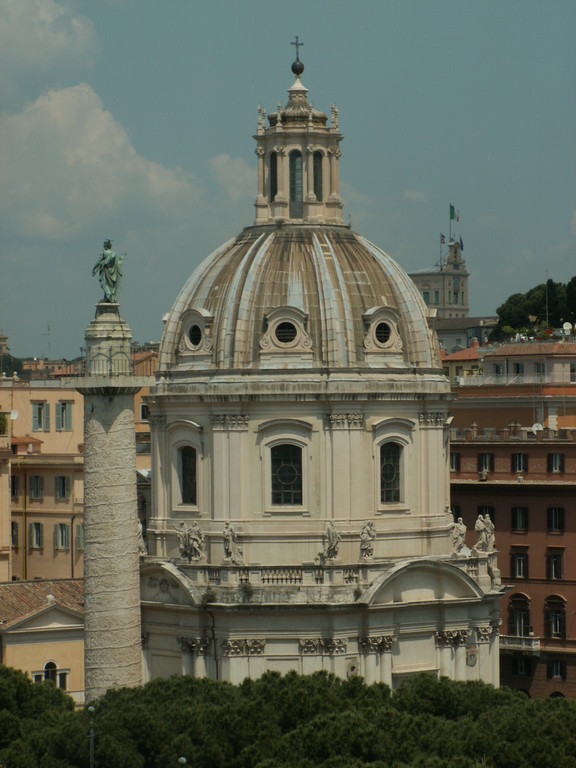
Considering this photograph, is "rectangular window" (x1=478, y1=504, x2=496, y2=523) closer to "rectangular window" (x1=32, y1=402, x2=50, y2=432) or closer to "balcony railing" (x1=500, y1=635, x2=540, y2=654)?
"balcony railing" (x1=500, y1=635, x2=540, y2=654)

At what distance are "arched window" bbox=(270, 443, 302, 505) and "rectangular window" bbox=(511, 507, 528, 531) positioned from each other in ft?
65.2

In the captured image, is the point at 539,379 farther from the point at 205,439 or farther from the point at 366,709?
the point at 366,709

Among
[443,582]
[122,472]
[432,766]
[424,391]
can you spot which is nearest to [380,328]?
[424,391]

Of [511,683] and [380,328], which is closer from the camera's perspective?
[380,328]

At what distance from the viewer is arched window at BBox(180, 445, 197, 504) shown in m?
95.9

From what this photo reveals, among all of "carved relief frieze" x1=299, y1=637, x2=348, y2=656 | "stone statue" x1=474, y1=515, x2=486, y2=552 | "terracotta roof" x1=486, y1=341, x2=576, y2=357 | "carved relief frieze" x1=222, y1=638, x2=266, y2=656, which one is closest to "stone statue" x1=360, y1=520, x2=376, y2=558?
"carved relief frieze" x1=299, y1=637, x2=348, y2=656

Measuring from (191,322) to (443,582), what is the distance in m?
12.5

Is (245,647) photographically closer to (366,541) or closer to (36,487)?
(366,541)

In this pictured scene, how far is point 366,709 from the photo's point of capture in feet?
259

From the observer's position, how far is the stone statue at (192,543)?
309 ft

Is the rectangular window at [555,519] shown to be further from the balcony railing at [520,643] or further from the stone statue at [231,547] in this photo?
the stone statue at [231,547]

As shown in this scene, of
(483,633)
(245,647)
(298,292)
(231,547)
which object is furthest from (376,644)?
(298,292)

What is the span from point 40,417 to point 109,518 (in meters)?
44.3

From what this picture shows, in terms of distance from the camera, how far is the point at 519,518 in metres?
112
